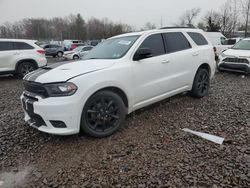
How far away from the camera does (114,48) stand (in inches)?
159

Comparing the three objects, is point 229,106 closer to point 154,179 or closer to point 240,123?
point 240,123

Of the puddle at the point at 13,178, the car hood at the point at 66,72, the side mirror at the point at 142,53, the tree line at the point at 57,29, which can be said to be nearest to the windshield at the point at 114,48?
the side mirror at the point at 142,53

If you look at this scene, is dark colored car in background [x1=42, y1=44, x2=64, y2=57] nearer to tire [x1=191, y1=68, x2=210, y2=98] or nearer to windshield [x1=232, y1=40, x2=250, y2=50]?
windshield [x1=232, y1=40, x2=250, y2=50]

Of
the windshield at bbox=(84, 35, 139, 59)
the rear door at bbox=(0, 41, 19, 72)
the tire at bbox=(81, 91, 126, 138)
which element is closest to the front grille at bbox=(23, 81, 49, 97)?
the tire at bbox=(81, 91, 126, 138)

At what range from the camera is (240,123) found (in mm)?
3787

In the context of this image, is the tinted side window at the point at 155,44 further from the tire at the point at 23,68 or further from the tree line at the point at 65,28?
the tree line at the point at 65,28

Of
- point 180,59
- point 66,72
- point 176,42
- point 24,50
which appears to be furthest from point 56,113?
point 24,50

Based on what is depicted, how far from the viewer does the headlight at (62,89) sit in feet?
9.57

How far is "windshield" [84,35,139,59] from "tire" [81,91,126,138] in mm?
826

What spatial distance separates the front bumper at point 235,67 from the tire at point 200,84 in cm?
372

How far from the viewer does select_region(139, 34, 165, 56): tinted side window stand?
13.0 ft

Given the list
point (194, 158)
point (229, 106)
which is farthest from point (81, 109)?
point (229, 106)

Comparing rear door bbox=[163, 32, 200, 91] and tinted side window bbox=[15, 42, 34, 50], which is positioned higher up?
tinted side window bbox=[15, 42, 34, 50]

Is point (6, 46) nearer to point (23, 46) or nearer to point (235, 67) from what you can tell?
point (23, 46)
